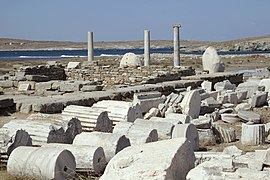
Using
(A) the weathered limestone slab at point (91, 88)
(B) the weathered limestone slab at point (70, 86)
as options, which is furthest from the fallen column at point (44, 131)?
(B) the weathered limestone slab at point (70, 86)

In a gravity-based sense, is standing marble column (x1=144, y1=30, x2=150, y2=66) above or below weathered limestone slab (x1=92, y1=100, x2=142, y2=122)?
above

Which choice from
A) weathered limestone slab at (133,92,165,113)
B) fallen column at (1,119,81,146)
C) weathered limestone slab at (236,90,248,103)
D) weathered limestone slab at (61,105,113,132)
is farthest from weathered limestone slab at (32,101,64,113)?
weathered limestone slab at (236,90,248,103)

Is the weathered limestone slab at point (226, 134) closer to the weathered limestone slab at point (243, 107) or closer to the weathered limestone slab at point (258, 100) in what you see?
the weathered limestone slab at point (243, 107)

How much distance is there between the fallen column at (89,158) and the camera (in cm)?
652

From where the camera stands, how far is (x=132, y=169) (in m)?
4.99

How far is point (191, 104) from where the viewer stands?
11.7 m

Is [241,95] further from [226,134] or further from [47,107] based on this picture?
[47,107]

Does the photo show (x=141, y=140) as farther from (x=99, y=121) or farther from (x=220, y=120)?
(x=220, y=120)

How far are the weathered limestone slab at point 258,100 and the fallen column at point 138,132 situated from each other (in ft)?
17.9

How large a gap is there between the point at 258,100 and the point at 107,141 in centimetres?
712

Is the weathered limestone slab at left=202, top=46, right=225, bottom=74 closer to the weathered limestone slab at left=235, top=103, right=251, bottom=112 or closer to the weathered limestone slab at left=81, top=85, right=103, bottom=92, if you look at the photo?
the weathered limestone slab at left=81, top=85, right=103, bottom=92

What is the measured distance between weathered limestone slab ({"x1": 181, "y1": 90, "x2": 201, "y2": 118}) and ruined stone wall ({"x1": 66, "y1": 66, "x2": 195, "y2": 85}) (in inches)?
219

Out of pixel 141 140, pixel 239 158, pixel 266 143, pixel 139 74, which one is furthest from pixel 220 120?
pixel 139 74

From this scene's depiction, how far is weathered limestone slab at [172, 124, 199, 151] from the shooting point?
324 inches
